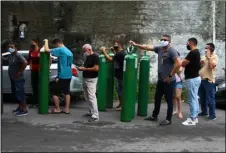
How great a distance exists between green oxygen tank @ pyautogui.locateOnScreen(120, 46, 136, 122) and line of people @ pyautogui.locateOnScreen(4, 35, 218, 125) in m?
0.42

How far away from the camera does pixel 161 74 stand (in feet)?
26.0

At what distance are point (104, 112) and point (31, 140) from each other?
2838mm

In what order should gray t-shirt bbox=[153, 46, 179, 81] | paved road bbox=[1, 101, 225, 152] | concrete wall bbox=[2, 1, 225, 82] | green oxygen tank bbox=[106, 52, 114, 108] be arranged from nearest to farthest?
paved road bbox=[1, 101, 225, 152] → gray t-shirt bbox=[153, 46, 179, 81] → green oxygen tank bbox=[106, 52, 114, 108] → concrete wall bbox=[2, 1, 225, 82]

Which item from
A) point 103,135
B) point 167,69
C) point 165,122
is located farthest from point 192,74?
point 103,135

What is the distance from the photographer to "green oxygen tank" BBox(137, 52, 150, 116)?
8.75 m

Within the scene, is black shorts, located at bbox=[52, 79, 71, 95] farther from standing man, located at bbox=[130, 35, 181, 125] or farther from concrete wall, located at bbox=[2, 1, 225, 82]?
concrete wall, located at bbox=[2, 1, 225, 82]

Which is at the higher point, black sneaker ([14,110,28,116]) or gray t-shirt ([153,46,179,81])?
gray t-shirt ([153,46,179,81])

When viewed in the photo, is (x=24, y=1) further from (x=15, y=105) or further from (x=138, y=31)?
(x=15, y=105)

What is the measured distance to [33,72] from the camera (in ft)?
31.2

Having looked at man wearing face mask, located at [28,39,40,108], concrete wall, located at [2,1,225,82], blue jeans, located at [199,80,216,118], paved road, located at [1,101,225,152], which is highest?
concrete wall, located at [2,1,225,82]

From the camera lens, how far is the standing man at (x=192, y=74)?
786 centimetres

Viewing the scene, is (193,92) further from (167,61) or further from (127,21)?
(127,21)

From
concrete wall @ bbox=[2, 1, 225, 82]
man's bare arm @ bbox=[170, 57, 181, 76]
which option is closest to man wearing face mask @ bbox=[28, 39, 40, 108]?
man's bare arm @ bbox=[170, 57, 181, 76]

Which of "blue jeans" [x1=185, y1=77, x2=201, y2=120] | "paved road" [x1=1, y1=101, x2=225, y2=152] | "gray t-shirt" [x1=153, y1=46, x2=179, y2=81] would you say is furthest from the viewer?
"blue jeans" [x1=185, y1=77, x2=201, y2=120]
